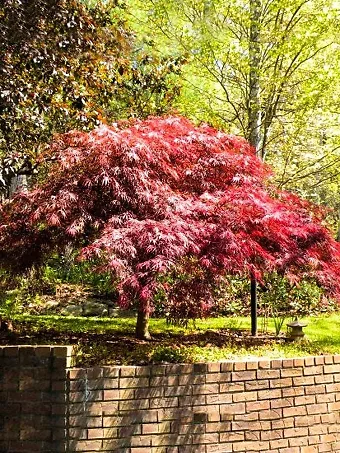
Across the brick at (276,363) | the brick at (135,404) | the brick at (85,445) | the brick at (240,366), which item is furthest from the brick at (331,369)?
the brick at (85,445)

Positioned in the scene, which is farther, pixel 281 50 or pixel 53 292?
pixel 53 292

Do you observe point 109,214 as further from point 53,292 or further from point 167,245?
point 53,292

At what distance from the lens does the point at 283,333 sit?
5887 mm

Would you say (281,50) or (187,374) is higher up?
(281,50)

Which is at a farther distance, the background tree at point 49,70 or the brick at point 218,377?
the background tree at point 49,70

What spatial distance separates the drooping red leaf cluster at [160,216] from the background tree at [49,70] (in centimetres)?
81

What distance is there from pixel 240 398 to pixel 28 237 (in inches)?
87.4

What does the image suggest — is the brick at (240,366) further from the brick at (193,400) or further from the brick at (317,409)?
the brick at (317,409)

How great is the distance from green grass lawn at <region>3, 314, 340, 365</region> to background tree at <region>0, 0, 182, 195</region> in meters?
1.71

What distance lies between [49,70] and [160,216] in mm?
2427

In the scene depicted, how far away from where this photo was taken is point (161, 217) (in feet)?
12.4

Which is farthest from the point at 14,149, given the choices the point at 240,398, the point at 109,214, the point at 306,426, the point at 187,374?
the point at 306,426

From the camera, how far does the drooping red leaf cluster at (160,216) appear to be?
11.3 feet

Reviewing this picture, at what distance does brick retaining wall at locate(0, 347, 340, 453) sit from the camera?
11.5 feet
